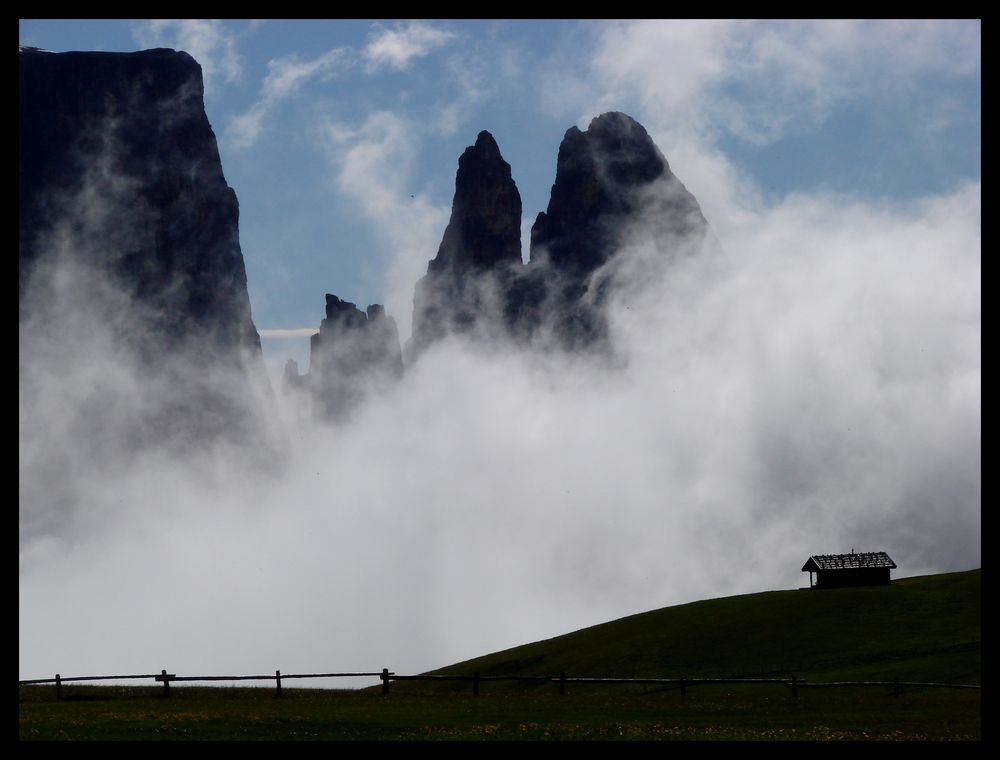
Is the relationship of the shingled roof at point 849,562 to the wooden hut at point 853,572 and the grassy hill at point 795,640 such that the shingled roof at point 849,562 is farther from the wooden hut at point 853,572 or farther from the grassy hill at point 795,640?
the grassy hill at point 795,640

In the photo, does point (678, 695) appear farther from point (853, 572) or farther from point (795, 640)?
point (853, 572)

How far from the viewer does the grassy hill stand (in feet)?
200

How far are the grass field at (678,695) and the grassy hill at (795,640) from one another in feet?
0.48

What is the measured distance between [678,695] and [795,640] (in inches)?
765

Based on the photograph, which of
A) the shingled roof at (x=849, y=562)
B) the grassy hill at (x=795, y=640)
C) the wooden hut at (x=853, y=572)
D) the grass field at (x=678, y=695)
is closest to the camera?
the grass field at (x=678, y=695)

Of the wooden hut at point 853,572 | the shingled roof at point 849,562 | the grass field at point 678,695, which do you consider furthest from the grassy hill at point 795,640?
the shingled roof at point 849,562

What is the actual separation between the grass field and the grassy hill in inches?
5.7

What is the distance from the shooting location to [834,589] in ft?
272

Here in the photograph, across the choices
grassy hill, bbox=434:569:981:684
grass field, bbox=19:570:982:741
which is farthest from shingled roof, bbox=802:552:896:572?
grass field, bbox=19:570:982:741

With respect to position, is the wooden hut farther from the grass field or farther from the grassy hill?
the grass field

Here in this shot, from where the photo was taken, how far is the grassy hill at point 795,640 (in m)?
60.9
